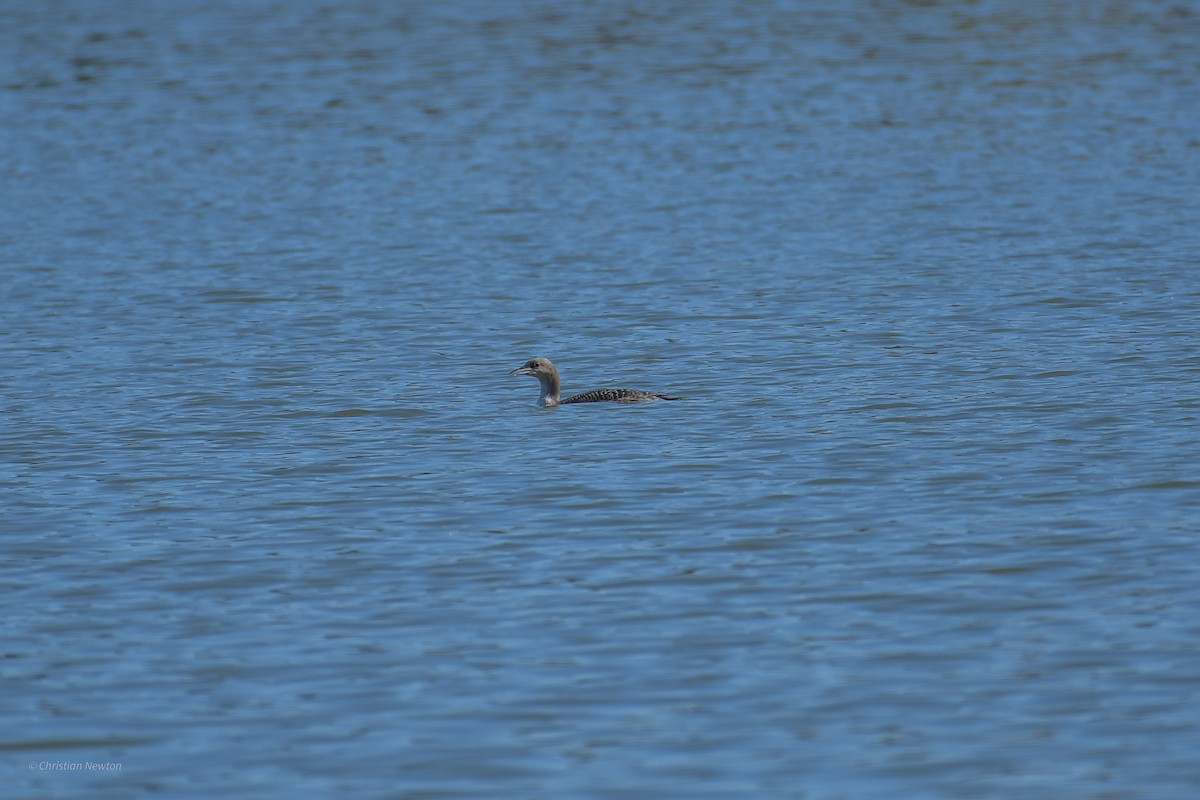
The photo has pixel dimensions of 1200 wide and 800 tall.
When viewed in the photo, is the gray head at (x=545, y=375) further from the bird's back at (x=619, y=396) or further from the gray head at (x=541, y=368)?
the bird's back at (x=619, y=396)

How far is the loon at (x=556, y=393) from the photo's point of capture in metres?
19.0

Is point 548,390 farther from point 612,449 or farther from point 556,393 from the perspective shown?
point 612,449

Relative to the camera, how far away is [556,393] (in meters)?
19.3

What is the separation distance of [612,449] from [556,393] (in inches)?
81.1

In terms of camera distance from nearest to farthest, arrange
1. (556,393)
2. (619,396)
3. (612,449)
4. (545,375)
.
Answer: (612,449)
(619,396)
(545,375)
(556,393)

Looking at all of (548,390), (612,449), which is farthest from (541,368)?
(612,449)

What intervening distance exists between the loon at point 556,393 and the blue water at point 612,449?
0.50ft

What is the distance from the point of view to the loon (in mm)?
18953

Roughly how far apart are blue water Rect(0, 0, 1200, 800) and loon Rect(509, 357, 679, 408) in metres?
0.15

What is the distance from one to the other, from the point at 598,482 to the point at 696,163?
65.5 feet

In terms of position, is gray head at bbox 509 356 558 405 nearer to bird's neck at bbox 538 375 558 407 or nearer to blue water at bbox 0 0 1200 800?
bird's neck at bbox 538 375 558 407

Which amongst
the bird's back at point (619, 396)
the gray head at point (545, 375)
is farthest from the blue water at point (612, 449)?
the gray head at point (545, 375)

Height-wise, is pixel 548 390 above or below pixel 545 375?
below

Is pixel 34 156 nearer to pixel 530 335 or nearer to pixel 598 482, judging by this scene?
pixel 530 335
